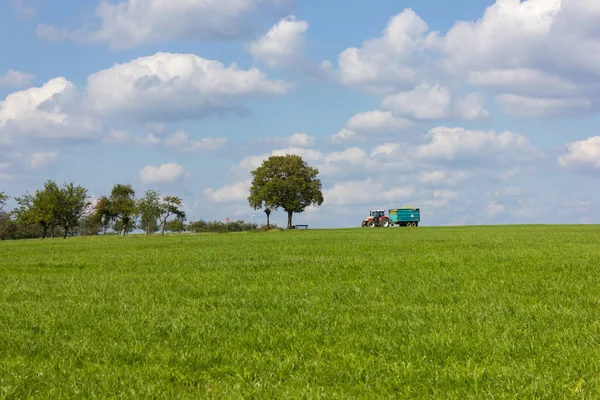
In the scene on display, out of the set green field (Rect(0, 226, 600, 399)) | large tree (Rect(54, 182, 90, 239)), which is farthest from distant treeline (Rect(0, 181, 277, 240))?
green field (Rect(0, 226, 600, 399))

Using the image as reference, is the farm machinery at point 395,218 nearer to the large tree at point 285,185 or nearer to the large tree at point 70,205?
the large tree at point 285,185

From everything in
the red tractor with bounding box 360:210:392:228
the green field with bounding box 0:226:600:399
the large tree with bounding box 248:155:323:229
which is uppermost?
the large tree with bounding box 248:155:323:229

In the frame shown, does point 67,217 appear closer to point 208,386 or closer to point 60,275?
point 60,275

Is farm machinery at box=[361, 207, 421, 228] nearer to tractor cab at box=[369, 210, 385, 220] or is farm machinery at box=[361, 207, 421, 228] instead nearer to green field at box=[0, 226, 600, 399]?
tractor cab at box=[369, 210, 385, 220]

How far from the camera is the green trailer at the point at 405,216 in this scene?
101375mm

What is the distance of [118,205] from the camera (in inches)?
4508

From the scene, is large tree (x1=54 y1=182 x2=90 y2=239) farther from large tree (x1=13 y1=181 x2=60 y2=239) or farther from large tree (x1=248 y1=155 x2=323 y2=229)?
large tree (x1=248 y1=155 x2=323 y2=229)

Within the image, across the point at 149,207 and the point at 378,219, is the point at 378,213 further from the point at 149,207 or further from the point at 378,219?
the point at 149,207

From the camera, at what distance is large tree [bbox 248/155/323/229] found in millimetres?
104312

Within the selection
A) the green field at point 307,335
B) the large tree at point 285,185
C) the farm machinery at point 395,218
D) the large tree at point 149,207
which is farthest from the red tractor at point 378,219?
the green field at point 307,335

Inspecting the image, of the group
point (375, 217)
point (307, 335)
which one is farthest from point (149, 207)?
point (307, 335)

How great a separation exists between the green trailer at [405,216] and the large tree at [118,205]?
49.9m

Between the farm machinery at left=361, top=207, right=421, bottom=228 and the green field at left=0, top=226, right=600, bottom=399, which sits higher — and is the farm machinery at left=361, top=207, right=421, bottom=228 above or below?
above

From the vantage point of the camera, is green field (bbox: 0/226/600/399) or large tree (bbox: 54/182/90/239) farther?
large tree (bbox: 54/182/90/239)
